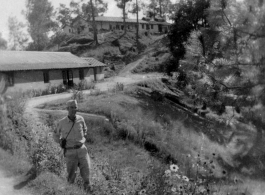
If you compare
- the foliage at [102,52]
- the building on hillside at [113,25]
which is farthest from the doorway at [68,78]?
the building on hillside at [113,25]

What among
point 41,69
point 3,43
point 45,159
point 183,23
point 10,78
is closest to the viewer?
point 45,159

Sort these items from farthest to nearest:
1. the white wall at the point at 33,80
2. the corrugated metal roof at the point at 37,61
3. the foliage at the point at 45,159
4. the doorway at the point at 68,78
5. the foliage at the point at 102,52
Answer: the foliage at the point at 102,52, the doorway at the point at 68,78, the corrugated metal roof at the point at 37,61, the white wall at the point at 33,80, the foliage at the point at 45,159

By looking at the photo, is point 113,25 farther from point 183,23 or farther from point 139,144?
point 139,144

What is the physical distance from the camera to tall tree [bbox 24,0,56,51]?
167ft

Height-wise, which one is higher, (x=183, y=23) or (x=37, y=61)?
(x=183, y=23)

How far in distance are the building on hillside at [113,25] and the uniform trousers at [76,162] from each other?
5170 cm

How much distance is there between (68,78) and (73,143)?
22.3 metres

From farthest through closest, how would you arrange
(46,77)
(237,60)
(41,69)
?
(46,77) → (41,69) → (237,60)

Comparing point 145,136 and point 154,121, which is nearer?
point 145,136

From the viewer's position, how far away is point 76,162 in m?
6.91

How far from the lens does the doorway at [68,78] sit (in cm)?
2789

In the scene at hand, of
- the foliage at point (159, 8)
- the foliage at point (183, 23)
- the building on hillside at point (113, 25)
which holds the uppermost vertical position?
the foliage at point (159, 8)

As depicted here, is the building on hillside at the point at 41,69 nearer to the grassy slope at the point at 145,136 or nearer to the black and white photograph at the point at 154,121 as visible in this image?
the black and white photograph at the point at 154,121

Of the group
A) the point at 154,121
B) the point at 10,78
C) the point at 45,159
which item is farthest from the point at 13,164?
the point at 10,78
